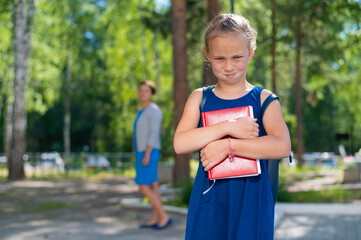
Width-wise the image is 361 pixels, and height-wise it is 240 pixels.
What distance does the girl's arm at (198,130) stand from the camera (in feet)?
8.09

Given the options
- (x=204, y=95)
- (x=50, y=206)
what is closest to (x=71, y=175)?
(x=50, y=206)

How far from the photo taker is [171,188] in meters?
13.9

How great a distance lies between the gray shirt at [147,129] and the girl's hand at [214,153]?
4.95 m

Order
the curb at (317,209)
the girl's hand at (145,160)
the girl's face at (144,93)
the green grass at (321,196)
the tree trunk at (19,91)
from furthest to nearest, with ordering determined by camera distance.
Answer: the tree trunk at (19,91) < the green grass at (321,196) < the curb at (317,209) < the girl's face at (144,93) < the girl's hand at (145,160)

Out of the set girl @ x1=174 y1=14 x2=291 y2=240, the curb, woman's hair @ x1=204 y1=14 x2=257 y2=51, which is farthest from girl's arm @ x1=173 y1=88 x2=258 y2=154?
the curb

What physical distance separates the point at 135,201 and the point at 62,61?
78.4 ft

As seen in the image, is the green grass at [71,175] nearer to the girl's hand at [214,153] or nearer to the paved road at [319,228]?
the paved road at [319,228]

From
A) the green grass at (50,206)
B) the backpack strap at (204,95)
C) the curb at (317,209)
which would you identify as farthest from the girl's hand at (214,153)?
the green grass at (50,206)

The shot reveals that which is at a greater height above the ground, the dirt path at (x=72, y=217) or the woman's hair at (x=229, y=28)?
the woman's hair at (x=229, y=28)

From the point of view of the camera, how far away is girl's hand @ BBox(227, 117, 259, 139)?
2461 mm

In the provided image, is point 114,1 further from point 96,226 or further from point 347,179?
point 96,226

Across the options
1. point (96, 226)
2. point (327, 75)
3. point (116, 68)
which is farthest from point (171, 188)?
point (116, 68)

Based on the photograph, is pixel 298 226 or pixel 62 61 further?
pixel 62 61

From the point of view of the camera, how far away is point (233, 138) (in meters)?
2.50
